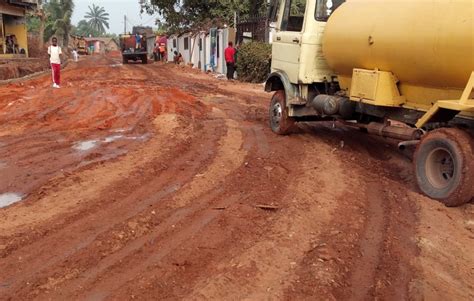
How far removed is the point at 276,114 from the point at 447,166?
4.16 meters

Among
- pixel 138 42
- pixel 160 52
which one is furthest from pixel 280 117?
pixel 160 52

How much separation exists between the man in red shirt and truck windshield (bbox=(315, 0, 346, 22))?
46.3ft

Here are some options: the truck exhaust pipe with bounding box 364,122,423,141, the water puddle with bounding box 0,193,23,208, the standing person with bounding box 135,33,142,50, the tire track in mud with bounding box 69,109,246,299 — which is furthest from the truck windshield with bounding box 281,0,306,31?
the standing person with bounding box 135,33,142,50

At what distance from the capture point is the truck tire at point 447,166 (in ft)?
17.2

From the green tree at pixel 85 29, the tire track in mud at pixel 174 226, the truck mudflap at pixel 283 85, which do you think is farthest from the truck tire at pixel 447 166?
the green tree at pixel 85 29

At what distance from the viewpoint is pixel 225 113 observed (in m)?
12.1

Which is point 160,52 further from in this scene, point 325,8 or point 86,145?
point 325,8

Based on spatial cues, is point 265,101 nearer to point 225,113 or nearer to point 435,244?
point 225,113

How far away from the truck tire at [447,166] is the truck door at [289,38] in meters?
3.14

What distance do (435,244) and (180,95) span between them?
1140 centimetres

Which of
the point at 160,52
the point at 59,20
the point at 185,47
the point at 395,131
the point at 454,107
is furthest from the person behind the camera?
the point at 59,20

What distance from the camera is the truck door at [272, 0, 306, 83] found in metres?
8.36

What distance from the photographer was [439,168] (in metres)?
5.82

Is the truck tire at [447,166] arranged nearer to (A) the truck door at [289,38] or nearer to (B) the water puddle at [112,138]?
(A) the truck door at [289,38]
